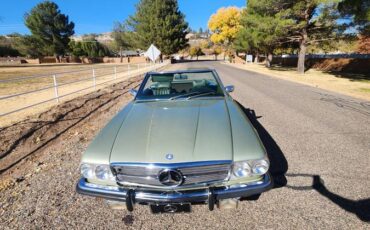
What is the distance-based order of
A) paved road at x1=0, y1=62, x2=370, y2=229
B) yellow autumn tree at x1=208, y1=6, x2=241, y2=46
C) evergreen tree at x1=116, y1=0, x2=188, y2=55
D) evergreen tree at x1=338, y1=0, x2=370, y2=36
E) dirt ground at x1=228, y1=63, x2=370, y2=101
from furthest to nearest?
yellow autumn tree at x1=208, y1=6, x2=241, y2=46
evergreen tree at x1=116, y1=0, x2=188, y2=55
evergreen tree at x1=338, y1=0, x2=370, y2=36
dirt ground at x1=228, y1=63, x2=370, y2=101
paved road at x1=0, y1=62, x2=370, y2=229

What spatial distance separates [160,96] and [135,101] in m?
0.39

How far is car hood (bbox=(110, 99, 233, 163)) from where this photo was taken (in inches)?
94.1

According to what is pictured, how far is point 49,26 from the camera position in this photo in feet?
202

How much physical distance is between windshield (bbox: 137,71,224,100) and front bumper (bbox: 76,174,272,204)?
1807 millimetres

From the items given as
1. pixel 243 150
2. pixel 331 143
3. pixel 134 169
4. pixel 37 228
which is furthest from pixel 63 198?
pixel 331 143

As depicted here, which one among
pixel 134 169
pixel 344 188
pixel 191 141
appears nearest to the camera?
pixel 134 169

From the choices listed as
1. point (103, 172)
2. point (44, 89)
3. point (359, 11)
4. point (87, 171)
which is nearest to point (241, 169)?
point (103, 172)

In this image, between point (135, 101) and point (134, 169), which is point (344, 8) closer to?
point (135, 101)

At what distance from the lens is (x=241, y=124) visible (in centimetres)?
300

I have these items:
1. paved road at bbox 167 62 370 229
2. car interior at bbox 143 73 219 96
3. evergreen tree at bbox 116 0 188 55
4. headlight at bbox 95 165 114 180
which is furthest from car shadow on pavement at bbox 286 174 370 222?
evergreen tree at bbox 116 0 188 55

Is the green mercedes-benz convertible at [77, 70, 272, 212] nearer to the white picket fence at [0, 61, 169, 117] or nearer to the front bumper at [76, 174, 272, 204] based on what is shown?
the front bumper at [76, 174, 272, 204]

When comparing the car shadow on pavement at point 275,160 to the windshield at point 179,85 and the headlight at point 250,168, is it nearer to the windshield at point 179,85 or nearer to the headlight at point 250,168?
the headlight at point 250,168

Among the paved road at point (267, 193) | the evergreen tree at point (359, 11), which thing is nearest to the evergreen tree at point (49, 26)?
the evergreen tree at point (359, 11)

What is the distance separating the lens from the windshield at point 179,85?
407cm
